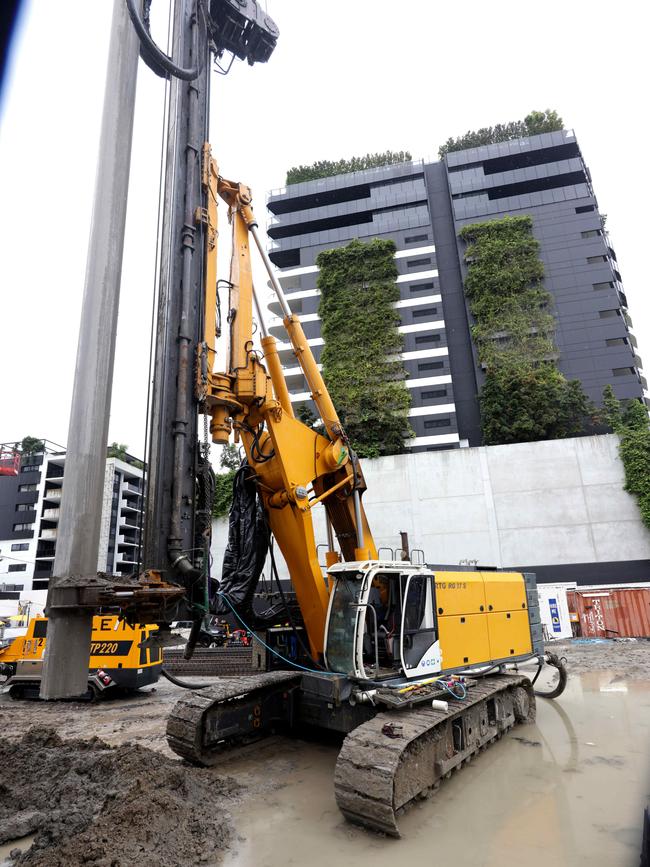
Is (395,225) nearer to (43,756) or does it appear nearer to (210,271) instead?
(210,271)

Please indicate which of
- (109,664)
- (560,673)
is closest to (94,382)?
(109,664)

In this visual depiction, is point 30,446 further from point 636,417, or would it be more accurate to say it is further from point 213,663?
point 636,417

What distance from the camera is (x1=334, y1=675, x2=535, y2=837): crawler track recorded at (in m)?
5.07

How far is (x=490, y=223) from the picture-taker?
4519 cm

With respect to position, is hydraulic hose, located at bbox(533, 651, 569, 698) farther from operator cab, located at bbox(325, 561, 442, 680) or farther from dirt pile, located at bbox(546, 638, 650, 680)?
operator cab, located at bbox(325, 561, 442, 680)

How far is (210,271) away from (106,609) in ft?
14.5

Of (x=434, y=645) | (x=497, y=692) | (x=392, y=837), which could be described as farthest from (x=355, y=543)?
(x=392, y=837)

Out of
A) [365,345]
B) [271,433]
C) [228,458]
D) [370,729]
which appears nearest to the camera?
[370,729]

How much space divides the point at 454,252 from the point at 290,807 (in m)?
47.8

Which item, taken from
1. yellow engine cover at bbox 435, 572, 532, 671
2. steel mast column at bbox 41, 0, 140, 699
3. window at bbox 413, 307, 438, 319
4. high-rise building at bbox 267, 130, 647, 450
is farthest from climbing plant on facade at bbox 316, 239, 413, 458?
steel mast column at bbox 41, 0, 140, 699

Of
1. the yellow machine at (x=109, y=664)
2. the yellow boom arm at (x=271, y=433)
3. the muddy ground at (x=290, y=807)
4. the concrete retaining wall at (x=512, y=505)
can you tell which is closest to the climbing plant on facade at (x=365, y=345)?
the concrete retaining wall at (x=512, y=505)

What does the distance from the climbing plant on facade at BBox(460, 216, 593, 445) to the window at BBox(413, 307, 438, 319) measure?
9.79 ft

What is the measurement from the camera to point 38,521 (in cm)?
5103

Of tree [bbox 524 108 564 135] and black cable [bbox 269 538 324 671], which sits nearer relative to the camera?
black cable [bbox 269 538 324 671]
